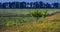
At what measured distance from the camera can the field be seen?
1745 centimetres

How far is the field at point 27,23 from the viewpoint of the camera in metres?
17.5

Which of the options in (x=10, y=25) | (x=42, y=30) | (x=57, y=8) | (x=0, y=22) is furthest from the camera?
(x=57, y=8)

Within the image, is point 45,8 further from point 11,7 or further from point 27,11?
point 11,7

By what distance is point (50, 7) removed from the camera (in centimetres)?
2709

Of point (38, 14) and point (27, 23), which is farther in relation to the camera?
point (38, 14)

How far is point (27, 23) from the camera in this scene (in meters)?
22.6

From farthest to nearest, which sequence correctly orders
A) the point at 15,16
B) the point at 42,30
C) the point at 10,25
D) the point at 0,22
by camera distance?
1. the point at 15,16
2. the point at 0,22
3. the point at 10,25
4. the point at 42,30

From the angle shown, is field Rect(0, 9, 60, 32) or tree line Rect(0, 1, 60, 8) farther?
tree line Rect(0, 1, 60, 8)

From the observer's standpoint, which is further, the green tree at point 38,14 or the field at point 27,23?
the green tree at point 38,14

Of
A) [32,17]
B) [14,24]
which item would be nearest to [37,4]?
[32,17]

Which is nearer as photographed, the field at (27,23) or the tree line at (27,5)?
the field at (27,23)

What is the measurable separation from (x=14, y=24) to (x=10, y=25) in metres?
0.46

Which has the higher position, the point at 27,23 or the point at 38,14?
the point at 38,14

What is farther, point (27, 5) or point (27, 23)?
point (27, 5)
